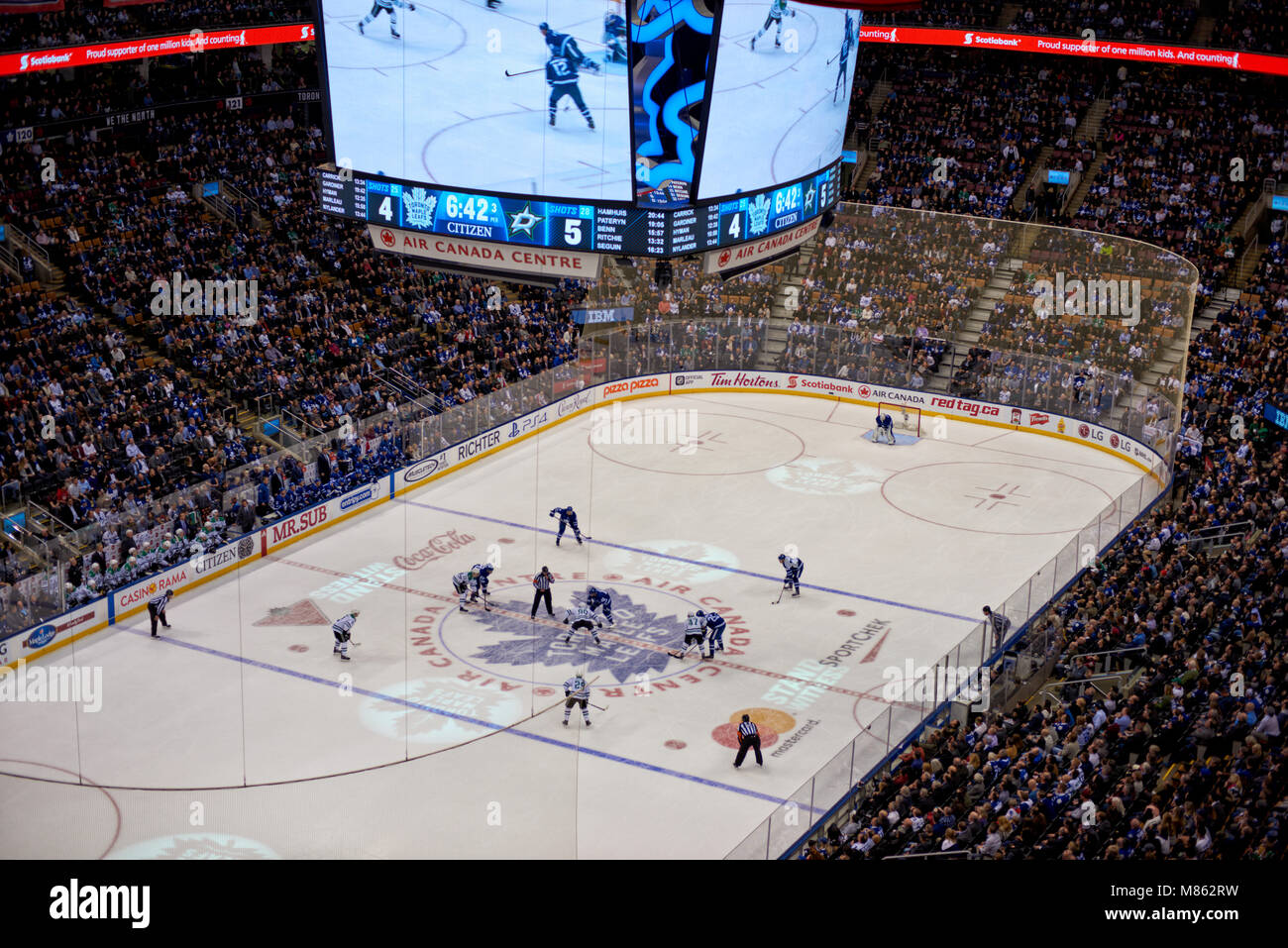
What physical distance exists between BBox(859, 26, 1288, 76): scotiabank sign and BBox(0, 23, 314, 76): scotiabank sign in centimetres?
1666

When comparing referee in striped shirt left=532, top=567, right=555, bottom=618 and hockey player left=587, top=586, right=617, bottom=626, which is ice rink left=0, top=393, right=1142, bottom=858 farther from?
referee in striped shirt left=532, top=567, right=555, bottom=618

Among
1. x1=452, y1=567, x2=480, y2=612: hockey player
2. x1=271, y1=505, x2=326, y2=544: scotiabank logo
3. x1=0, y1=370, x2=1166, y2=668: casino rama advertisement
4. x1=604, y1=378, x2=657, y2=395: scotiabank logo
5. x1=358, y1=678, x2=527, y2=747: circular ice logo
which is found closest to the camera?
x1=358, y1=678, x2=527, y2=747: circular ice logo

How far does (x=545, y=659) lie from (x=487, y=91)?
9878 mm

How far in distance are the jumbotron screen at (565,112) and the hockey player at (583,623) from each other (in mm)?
6474

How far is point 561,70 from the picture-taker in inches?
995

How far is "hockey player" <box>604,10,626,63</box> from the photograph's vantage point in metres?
24.6

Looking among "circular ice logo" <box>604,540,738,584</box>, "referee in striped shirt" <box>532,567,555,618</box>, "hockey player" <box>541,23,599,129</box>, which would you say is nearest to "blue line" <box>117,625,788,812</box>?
"referee in striped shirt" <box>532,567,555,618</box>

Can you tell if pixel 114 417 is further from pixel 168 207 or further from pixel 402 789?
pixel 402 789

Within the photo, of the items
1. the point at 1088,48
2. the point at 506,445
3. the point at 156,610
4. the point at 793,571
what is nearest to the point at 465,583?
the point at 156,610

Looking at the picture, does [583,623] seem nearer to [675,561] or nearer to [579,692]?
[579,692]

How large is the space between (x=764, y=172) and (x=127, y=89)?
893 inches

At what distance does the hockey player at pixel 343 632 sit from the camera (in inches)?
971

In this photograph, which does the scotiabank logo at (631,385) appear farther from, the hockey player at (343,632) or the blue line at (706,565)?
the hockey player at (343,632)

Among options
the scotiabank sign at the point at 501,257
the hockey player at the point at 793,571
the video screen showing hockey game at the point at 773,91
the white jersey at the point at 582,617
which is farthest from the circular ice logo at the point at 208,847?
the video screen showing hockey game at the point at 773,91
